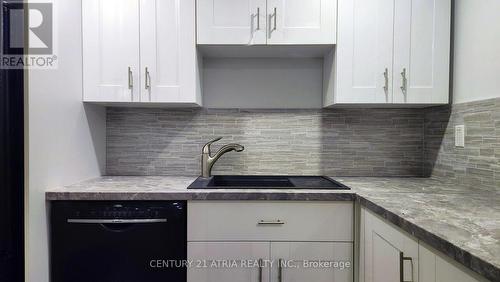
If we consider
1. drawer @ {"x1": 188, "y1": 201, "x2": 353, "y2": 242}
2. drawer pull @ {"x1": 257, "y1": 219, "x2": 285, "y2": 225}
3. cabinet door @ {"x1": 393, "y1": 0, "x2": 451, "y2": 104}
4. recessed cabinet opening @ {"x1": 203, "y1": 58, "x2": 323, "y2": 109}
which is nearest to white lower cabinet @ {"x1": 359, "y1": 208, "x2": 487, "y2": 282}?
Answer: drawer @ {"x1": 188, "y1": 201, "x2": 353, "y2": 242}

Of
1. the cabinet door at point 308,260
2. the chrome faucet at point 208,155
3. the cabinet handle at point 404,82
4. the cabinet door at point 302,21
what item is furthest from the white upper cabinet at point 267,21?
the cabinet door at point 308,260

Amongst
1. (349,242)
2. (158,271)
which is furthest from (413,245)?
(158,271)

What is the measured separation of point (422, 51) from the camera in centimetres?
160

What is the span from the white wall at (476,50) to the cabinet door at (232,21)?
107 centimetres

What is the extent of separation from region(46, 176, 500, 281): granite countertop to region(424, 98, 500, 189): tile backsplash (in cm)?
7

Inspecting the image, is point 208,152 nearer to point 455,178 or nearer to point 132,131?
point 132,131

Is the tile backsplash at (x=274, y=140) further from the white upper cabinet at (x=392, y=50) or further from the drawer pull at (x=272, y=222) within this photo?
the drawer pull at (x=272, y=222)

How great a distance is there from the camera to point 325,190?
140cm

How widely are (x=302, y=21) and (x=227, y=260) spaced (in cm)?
130

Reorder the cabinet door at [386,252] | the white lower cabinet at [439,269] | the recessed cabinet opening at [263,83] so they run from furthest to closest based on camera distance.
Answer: the recessed cabinet opening at [263,83]
the cabinet door at [386,252]
the white lower cabinet at [439,269]

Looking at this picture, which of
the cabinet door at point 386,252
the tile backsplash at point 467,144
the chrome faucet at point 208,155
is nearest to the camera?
the cabinet door at point 386,252

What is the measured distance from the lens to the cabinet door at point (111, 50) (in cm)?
160

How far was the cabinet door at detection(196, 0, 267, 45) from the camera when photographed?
159cm

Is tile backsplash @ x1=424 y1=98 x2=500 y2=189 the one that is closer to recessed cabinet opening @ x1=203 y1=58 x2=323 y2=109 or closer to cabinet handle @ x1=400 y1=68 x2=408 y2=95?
cabinet handle @ x1=400 y1=68 x2=408 y2=95
